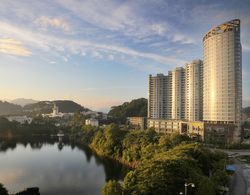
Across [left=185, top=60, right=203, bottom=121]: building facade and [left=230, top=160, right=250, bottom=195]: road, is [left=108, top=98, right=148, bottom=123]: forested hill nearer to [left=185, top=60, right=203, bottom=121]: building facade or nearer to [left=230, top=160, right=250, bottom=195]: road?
[left=185, top=60, right=203, bottom=121]: building facade

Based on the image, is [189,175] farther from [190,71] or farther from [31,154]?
[190,71]

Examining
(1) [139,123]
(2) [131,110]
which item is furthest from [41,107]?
(1) [139,123]

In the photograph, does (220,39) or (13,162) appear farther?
(220,39)

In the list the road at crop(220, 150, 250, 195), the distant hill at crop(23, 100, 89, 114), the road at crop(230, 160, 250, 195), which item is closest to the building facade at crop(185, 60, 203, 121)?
the road at crop(220, 150, 250, 195)

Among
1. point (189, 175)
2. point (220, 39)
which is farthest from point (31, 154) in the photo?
point (220, 39)

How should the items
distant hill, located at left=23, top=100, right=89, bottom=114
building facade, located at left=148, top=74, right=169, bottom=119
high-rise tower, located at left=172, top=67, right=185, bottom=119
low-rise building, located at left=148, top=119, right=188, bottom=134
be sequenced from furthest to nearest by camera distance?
distant hill, located at left=23, top=100, right=89, bottom=114
building facade, located at left=148, top=74, right=169, bottom=119
high-rise tower, located at left=172, top=67, right=185, bottom=119
low-rise building, located at left=148, top=119, right=188, bottom=134
